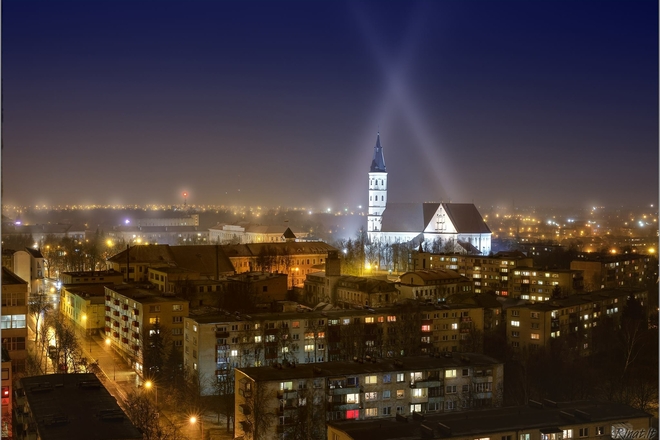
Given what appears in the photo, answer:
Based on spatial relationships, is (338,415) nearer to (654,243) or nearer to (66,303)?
(66,303)

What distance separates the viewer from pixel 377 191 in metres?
30.5

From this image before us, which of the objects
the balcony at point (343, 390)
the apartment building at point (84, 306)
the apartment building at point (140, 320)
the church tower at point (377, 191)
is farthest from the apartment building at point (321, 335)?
the church tower at point (377, 191)

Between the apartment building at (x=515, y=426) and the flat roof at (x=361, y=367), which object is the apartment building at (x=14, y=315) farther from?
the apartment building at (x=515, y=426)

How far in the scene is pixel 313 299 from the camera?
17.5 meters

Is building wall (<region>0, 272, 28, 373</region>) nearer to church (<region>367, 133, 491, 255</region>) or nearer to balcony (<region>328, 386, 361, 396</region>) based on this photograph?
balcony (<region>328, 386, 361, 396</region>)

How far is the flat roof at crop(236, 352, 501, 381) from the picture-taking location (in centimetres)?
927

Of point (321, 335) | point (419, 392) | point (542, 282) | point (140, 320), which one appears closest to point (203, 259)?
point (140, 320)

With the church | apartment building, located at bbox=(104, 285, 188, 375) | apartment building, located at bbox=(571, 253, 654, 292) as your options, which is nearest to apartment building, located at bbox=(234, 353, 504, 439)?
apartment building, located at bbox=(104, 285, 188, 375)

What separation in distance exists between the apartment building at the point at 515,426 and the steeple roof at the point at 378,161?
23367mm

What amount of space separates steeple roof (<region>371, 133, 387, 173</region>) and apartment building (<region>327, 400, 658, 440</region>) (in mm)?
23367

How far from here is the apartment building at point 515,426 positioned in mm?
6941

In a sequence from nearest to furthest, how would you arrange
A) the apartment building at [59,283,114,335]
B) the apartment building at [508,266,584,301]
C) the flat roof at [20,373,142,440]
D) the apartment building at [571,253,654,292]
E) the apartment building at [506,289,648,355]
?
the flat roof at [20,373,142,440], the apartment building at [506,289,648,355], the apartment building at [59,283,114,335], the apartment building at [508,266,584,301], the apartment building at [571,253,654,292]

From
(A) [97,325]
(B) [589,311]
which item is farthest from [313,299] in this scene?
(B) [589,311]

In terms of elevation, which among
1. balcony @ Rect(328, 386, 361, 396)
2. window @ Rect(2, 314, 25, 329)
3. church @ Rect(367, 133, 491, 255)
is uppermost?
church @ Rect(367, 133, 491, 255)
